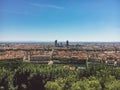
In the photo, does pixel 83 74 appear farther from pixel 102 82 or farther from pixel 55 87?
pixel 55 87

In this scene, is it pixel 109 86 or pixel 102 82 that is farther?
pixel 102 82

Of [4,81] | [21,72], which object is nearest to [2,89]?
[4,81]

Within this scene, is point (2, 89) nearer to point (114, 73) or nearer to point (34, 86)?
point (34, 86)

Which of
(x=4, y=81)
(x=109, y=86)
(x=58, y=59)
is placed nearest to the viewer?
(x=109, y=86)

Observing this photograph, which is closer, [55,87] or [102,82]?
[55,87]

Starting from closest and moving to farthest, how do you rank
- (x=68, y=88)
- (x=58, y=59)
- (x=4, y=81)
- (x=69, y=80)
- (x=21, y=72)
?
(x=68, y=88) < (x=69, y=80) < (x=4, y=81) < (x=21, y=72) < (x=58, y=59)

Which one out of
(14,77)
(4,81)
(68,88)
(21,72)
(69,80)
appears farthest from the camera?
(21,72)

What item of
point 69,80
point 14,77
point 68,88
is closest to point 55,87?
point 68,88

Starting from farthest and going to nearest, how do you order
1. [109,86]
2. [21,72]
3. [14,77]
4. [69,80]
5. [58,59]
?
[58,59] < [21,72] < [14,77] < [69,80] < [109,86]

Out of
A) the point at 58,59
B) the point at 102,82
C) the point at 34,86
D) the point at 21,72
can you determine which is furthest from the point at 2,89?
the point at 58,59
